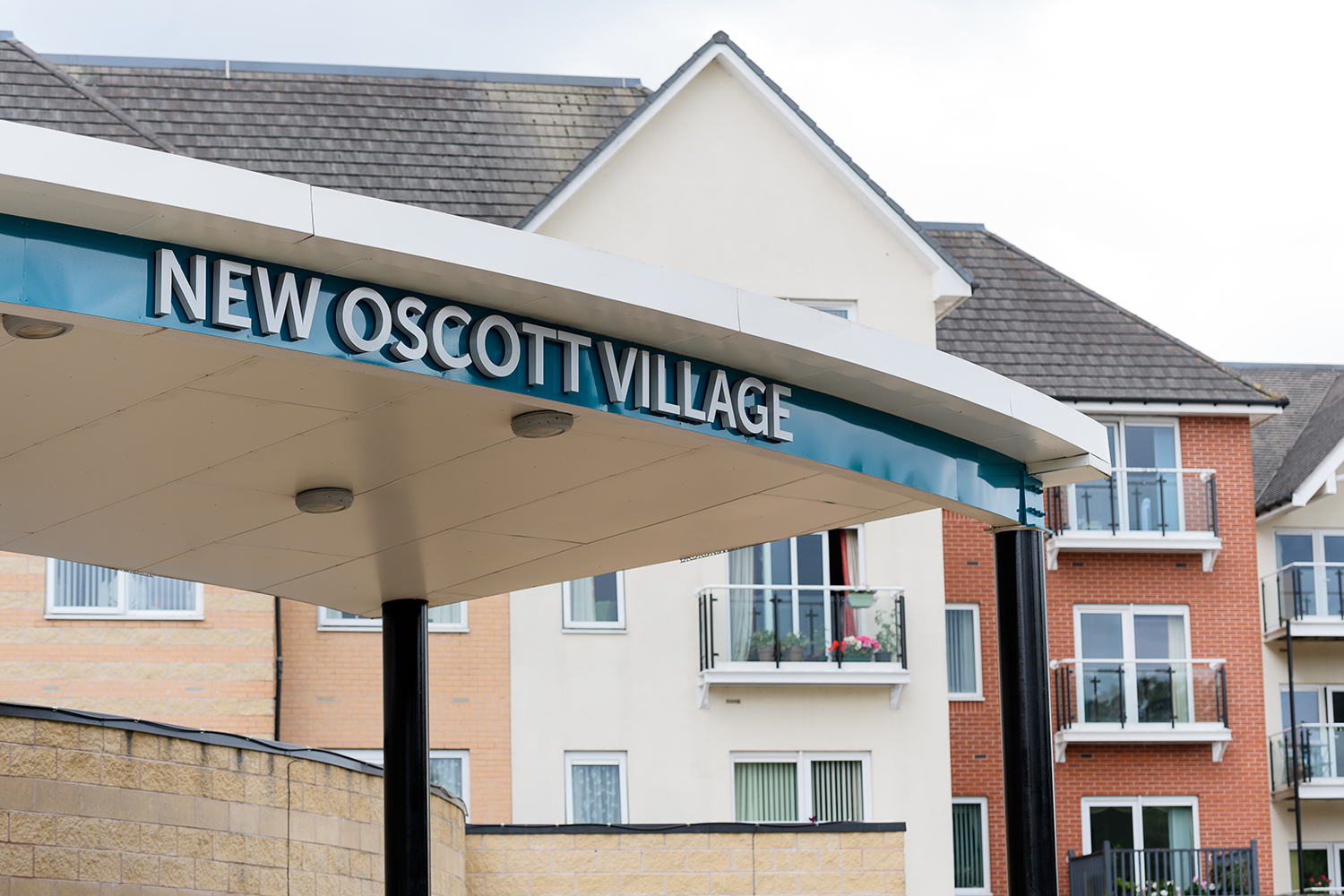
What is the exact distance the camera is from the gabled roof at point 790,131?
26375 mm

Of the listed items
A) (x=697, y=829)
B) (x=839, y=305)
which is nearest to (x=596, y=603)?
(x=839, y=305)

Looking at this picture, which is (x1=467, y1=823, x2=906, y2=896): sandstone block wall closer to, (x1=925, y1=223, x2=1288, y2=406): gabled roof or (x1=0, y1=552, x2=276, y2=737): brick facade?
(x1=0, y1=552, x2=276, y2=737): brick facade

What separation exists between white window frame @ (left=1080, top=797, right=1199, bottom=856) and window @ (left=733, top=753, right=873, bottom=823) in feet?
23.0

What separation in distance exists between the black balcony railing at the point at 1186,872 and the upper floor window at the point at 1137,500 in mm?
5991

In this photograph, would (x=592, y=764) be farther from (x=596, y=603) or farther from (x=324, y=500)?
(x=324, y=500)

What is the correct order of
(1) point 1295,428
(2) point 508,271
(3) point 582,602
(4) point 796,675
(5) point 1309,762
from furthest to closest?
(1) point 1295,428
(5) point 1309,762
(3) point 582,602
(4) point 796,675
(2) point 508,271

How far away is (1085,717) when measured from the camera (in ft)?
105

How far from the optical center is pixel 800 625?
27.5 m

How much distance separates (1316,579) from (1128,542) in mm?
5377

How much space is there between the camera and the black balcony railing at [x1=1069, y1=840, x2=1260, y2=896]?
102 feet

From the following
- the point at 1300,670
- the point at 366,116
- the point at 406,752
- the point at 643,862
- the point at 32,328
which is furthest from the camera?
the point at 1300,670

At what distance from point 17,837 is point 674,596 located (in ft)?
58.7

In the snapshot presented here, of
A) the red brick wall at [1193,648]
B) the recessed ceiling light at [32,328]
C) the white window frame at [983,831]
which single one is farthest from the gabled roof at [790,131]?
the recessed ceiling light at [32,328]

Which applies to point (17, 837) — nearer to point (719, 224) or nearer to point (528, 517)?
point (528, 517)
